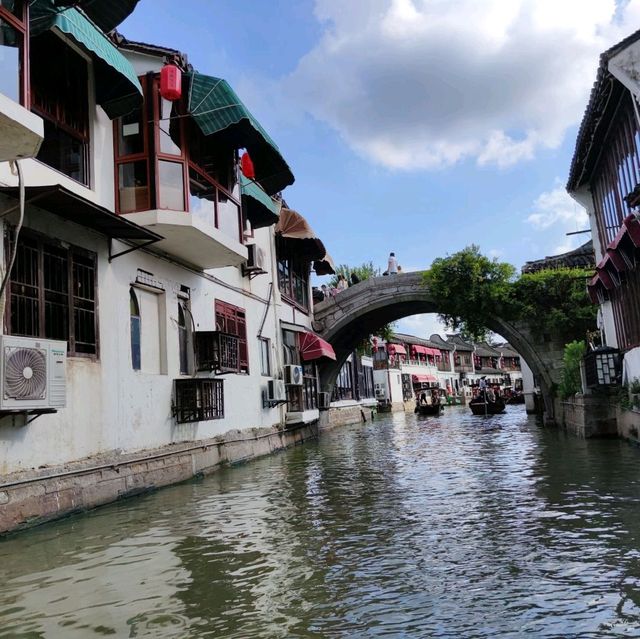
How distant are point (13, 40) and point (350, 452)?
1168cm

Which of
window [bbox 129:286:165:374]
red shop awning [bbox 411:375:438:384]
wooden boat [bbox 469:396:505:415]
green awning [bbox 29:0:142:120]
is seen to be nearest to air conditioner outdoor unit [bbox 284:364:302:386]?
window [bbox 129:286:165:374]

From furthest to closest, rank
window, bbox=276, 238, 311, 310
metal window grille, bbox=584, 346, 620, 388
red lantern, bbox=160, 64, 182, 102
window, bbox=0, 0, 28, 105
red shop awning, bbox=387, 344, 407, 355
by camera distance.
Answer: red shop awning, bbox=387, 344, 407, 355, window, bbox=276, 238, 311, 310, metal window grille, bbox=584, 346, 620, 388, red lantern, bbox=160, 64, 182, 102, window, bbox=0, 0, 28, 105

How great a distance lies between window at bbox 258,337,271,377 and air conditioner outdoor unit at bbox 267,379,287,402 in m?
0.58

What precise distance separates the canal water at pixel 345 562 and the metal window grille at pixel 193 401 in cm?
151

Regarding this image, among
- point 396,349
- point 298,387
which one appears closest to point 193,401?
point 298,387

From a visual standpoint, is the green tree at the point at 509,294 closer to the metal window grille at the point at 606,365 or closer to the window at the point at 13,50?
the metal window grille at the point at 606,365

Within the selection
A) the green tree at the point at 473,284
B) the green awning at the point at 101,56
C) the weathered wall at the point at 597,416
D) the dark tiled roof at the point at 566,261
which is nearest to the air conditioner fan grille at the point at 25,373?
the green awning at the point at 101,56

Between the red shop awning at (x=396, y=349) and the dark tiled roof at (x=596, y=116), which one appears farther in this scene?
the red shop awning at (x=396, y=349)

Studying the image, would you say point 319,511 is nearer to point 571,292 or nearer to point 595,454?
point 595,454

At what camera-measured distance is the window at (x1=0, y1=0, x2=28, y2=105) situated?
6.28 metres

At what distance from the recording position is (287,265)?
19875 millimetres

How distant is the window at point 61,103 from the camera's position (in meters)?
8.28

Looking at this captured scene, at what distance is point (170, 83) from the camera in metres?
9.64

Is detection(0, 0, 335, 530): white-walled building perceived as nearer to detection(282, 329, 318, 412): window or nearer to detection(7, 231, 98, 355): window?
detection(7, 231, 98, 355): window
